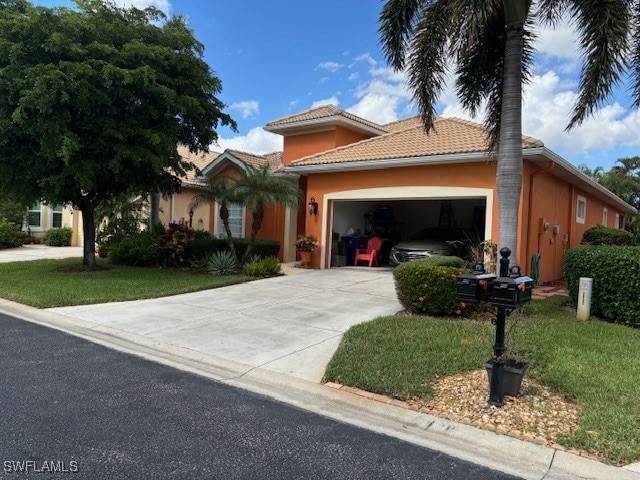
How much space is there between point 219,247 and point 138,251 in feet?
9.73

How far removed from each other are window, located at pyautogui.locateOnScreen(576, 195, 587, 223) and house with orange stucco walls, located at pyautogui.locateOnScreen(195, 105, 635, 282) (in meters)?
0.04

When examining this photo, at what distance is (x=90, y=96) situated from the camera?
11656 mm

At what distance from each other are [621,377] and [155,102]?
41.5 feet

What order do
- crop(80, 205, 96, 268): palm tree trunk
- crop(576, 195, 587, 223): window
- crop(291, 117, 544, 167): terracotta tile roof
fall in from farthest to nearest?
crop(576, 195, 587, 223): window, crop(80, 205, 96, 268): palm tree trunk, crop(291, 117, 544, 167): terracotta tile roof

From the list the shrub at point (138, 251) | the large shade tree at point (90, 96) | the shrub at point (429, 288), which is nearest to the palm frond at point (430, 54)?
the shrub at point (429, 288)

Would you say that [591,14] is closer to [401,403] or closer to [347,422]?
[401,403]

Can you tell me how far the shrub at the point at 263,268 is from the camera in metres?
13.6

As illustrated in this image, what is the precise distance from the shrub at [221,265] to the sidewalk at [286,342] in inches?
69.3

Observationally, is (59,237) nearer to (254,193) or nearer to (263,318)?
(254,193)

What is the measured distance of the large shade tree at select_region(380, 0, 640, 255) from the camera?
7180mm

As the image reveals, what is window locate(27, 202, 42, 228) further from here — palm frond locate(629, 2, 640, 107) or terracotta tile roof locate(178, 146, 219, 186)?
palm frond locate(629, 2, 640, 107)

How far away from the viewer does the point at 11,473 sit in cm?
333

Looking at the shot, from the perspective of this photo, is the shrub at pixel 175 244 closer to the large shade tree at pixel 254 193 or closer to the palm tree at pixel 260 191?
the large shade tree at pixel 254 193

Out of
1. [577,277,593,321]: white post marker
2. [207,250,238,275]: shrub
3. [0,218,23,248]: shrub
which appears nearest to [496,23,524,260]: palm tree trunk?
[577,277,593,321]: white post marker
